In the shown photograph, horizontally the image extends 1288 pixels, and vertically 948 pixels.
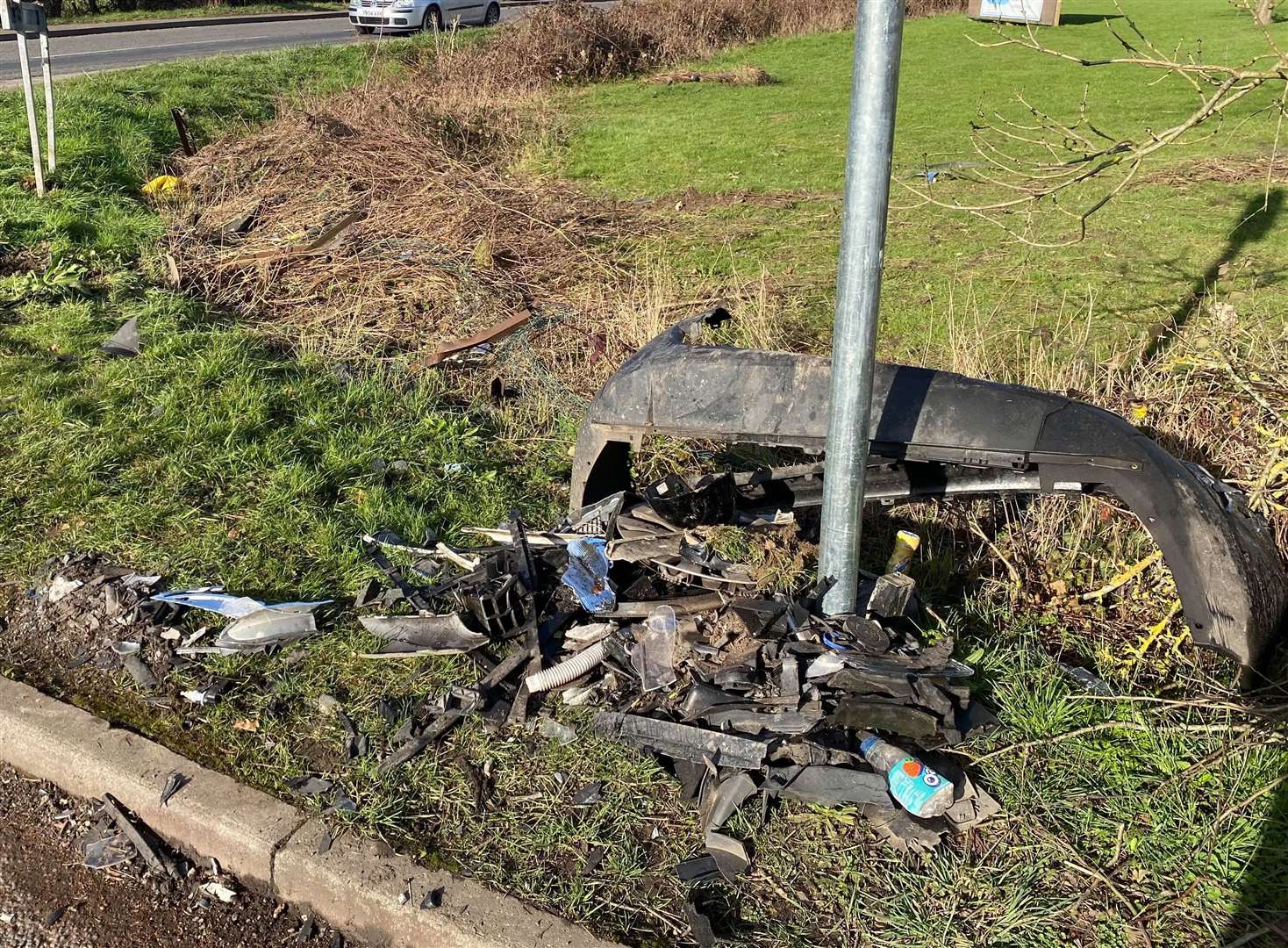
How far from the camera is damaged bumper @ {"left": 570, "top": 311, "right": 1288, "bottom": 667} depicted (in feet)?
10.1

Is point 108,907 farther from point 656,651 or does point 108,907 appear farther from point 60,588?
point 656,651

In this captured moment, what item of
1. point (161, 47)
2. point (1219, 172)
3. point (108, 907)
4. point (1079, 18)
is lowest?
point (108, 907)

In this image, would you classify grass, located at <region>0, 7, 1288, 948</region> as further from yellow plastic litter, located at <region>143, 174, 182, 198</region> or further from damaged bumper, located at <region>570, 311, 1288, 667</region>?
damaged bumper, located at <region>570, 311, 1288, 667</region>

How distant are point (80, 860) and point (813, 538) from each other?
2.76 meters

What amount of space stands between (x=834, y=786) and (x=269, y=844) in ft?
5.47

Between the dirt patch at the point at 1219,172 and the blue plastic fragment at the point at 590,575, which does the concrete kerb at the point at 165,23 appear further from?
the blue plastic fragment at the point at 590,575

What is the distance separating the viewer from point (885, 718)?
2.96 m

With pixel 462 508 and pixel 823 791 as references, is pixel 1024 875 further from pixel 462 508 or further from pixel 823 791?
pixel 462 508

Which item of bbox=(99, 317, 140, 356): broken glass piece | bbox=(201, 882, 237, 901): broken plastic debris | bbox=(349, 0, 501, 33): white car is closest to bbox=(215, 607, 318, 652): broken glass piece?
bbox=(201, 882, 237, 901): broken plastic debris

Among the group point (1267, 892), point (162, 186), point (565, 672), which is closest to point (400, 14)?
point (162, 186)

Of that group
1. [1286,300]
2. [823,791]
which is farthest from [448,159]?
[823,791]

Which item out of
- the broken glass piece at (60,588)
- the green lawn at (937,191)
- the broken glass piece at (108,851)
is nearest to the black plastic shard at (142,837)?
the broken glass piece at (108,851)

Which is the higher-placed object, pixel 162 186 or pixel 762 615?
pixel 162 186

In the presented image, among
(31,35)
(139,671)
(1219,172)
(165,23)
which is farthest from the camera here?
(165,23)
